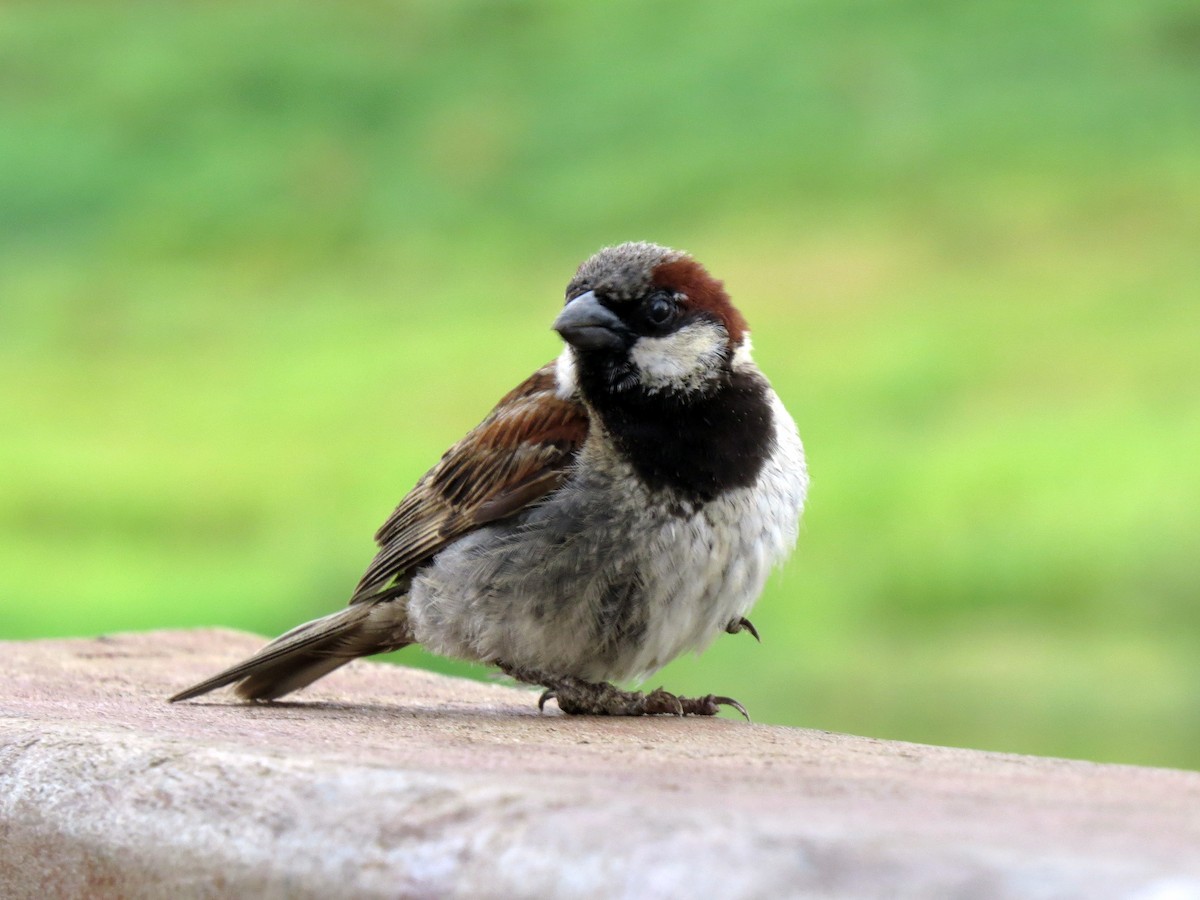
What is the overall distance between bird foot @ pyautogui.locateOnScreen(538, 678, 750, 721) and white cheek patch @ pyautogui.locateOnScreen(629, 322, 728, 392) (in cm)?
50

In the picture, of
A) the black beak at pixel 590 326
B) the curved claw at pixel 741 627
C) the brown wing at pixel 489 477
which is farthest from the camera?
the curved claw at pixel 741 627

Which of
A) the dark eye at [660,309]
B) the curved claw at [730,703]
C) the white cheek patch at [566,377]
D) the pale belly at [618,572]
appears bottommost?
the curved claw at [730,703]

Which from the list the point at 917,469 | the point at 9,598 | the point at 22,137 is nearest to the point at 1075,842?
the point at 917,469

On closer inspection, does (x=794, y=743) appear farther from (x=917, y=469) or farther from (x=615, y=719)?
(x=917, y=469)

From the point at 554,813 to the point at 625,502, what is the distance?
1.08m

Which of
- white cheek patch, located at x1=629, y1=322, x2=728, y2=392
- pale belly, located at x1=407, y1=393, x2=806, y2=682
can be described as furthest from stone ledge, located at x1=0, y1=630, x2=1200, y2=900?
white cheek patch, located at x1=629, y1=322, x2=728, y2=392

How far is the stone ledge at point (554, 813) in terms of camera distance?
1360 mm

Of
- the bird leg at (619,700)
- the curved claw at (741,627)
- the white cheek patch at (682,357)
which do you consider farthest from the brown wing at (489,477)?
the curved claw at (741,627)

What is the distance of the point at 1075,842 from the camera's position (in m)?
1.41

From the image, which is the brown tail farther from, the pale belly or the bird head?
the bird head

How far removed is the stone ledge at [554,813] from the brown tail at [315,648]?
1.56 feet

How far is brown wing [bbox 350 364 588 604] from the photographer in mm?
2707

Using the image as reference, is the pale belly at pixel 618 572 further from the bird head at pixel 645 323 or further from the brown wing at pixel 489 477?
the bird head at pixel 645 323

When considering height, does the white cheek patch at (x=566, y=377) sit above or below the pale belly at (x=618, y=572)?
above
